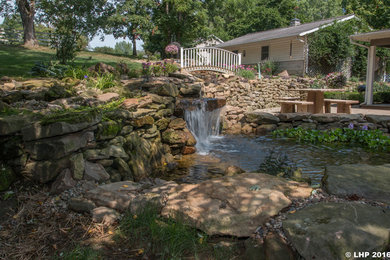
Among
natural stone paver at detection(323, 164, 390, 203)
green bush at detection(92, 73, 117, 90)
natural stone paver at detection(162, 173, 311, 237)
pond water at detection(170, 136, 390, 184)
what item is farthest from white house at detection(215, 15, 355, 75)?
natural stone paver at detection(162, 173, 311, 237)

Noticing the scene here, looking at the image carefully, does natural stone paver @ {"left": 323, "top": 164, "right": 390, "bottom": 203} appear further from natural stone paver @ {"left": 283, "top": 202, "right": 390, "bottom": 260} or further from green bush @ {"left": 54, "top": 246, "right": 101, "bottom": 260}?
green bush @ {"left": 54, "top": 246, "right": 101, "bottom": 260}

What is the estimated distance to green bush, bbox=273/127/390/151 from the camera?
7.09 meters

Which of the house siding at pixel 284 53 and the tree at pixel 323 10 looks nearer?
the house siding at pixel 284 53

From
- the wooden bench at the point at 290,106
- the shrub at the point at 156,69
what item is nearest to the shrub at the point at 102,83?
the shrub at the point at 156,69

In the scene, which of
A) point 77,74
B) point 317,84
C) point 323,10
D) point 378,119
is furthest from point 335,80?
point 323,10

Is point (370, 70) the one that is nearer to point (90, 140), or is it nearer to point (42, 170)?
point (90, 140)

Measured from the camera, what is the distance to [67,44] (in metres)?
8.16

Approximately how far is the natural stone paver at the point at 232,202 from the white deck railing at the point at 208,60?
35.0ft

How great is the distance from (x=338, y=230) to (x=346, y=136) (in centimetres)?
672

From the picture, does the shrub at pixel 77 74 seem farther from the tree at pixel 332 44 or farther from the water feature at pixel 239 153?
the tree at pixel 332 44

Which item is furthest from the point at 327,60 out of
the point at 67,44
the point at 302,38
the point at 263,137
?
the point at 67,44

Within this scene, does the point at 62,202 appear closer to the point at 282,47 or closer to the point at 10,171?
the point at 10,171

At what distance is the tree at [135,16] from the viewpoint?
2117 centimetres

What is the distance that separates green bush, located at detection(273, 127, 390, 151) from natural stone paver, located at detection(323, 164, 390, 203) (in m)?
4.64
